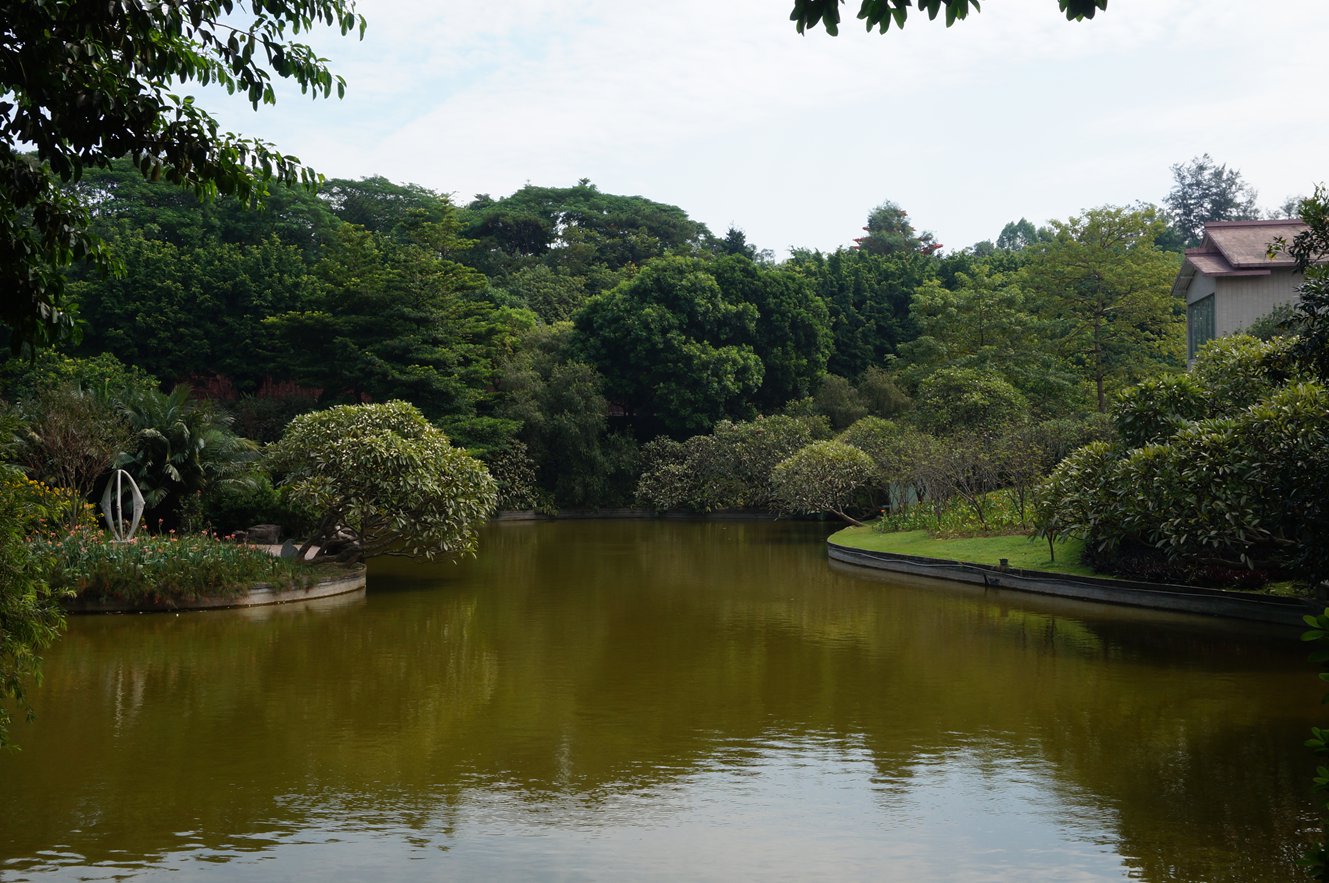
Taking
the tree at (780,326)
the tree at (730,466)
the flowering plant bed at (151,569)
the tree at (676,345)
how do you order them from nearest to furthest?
the flowering plant bed at (151,569), the tree at (730,466), the tree at (676,345), the tree at (780,326)

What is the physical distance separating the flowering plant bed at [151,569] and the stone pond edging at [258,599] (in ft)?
0.20

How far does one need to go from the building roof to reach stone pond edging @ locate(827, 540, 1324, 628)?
32.8 ft

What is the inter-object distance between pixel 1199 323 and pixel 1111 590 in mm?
12127

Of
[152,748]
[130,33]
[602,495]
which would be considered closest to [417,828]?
[152,748]

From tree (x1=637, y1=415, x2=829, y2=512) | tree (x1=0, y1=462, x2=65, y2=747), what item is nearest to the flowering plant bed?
tree (x1=0, y1=462, x2=65, y2=747)

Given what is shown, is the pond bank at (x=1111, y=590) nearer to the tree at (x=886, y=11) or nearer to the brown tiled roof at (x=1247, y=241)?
the brown tiled roof at (x=1247, y=241)

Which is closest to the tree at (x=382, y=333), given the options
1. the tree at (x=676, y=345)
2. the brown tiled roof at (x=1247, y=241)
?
the tree at (x=676, y=345)

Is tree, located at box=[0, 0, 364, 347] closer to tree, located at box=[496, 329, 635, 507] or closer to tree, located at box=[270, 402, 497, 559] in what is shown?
tree, located at box=[270, 402, 497, 559]

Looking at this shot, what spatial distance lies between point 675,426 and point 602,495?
3.77 metres

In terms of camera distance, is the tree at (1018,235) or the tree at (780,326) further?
Result: the tree at (1018,235)

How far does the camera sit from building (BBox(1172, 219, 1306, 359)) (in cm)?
2580

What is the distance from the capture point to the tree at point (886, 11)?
15.5ft

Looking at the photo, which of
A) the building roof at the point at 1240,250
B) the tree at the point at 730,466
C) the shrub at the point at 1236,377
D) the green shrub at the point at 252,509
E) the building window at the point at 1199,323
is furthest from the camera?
the tree at the point at 730,466

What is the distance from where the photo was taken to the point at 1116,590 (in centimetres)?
1855
